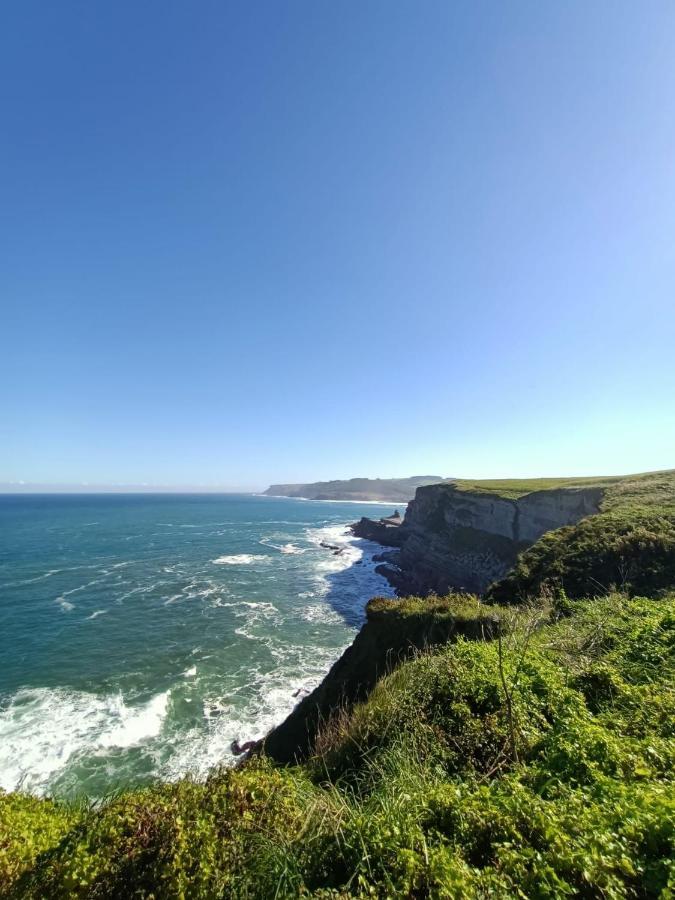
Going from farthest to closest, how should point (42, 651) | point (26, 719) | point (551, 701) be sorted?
1. point (42, 651)
2. point (26, 719)
3. point (551, 701)

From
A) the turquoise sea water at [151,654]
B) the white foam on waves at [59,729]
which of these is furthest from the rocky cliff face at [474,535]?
the white foam on waves at [59,729]

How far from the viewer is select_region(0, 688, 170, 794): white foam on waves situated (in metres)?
19.5

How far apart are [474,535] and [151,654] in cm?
5335

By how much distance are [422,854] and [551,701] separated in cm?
523

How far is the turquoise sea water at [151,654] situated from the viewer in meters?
20.8

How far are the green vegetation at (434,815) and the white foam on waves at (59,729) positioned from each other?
17.0m

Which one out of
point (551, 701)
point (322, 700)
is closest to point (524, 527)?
point (322, 700)

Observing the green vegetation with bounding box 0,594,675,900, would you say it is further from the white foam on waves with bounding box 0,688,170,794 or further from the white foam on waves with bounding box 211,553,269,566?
the white foam on waves with bounding box 211,553,269,566

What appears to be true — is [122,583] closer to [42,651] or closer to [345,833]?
[42,651]

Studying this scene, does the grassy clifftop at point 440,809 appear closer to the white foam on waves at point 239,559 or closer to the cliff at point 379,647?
the cliff at point 379,647

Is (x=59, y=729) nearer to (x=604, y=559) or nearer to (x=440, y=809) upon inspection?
(x=440, y=809)

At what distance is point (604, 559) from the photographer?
2180 cm

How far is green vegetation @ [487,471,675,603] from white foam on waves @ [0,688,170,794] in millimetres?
23545

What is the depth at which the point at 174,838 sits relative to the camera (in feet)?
17.5
